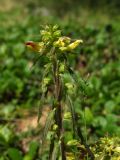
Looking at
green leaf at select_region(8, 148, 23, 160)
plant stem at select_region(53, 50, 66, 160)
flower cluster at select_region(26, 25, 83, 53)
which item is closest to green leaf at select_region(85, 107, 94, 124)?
green leaf at select_region(8, 148, 23, 160)

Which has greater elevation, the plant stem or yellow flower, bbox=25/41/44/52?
yellow flower, bbox=25/41/44/52

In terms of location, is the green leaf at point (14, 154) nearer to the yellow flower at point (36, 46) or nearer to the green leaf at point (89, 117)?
the green leaf at point (89, 117)

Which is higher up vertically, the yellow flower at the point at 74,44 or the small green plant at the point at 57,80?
the yellow flower at the point at 74,44

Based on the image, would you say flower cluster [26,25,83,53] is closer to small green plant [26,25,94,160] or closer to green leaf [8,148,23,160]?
small green plant [26,25,94,160]

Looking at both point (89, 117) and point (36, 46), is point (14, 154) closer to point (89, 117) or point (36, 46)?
point (89, 117)

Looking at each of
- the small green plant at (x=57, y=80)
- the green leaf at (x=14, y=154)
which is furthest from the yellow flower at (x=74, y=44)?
the green leaf at (x=14, y=154)

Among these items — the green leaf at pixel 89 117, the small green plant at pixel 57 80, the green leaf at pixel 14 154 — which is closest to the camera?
the small green plant at pixel 57 80

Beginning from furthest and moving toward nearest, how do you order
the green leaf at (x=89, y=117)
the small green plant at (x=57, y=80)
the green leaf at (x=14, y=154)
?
1. the green leaf at (x=89, y=117)
2. the green leaf at (x=14, y=154)
3. the small green plant at (x=57, y=80)

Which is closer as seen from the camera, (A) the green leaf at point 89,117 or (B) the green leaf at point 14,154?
(B) the green leaf at point 14,154

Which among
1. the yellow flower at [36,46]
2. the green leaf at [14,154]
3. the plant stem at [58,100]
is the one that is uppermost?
the yellow flower at [36,46]
